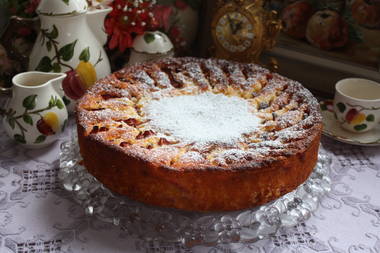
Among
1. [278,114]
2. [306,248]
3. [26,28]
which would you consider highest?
[26,28]

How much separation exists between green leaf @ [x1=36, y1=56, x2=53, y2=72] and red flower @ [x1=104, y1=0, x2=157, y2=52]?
0.18 metres

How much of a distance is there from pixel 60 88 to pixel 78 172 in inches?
9.2

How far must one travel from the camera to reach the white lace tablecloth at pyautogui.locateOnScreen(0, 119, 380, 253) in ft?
2.59

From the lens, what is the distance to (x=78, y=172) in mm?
918

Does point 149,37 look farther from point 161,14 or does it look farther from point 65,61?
point 65,61

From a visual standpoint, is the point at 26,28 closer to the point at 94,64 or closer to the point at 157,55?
the point at 94,64

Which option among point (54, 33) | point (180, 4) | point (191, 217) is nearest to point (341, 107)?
point (191, 217)

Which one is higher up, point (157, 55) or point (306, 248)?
point (157, 55)

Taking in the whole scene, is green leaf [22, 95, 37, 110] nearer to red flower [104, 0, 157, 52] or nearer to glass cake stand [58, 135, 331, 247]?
glass cake stand [58, 135, 331, 247]

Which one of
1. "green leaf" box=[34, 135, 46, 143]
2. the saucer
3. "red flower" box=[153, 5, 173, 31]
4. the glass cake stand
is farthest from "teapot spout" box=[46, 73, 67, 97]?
the saucer

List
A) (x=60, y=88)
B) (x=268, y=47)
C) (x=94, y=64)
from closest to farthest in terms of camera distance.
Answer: (x=60, y=88), (x=94, y=64), (x=268, y=47)

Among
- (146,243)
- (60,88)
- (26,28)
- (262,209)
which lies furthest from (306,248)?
(26,28)

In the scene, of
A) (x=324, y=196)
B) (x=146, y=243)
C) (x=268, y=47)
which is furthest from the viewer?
(x=268, y=47)

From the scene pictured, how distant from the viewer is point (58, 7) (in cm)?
102
